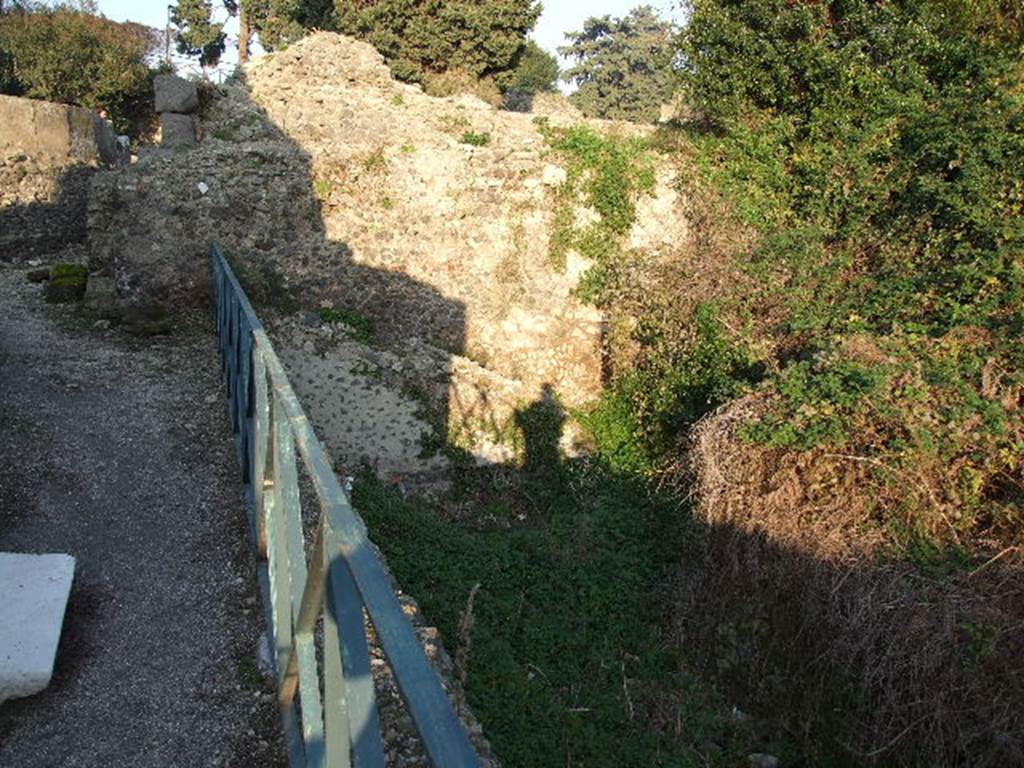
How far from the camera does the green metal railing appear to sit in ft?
4.12

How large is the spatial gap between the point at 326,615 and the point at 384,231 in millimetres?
7942

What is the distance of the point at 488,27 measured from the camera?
18.8 m

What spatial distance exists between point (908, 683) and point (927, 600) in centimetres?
48

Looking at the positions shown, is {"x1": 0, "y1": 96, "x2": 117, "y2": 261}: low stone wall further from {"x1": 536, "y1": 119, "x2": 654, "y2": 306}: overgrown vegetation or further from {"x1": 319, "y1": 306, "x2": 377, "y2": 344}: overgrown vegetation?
{"x1": 536, "y1": 119, "x2": 654, "y2": 306}: overgrown vegetation

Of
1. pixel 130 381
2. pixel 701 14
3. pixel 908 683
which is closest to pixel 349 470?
pixel 130 381

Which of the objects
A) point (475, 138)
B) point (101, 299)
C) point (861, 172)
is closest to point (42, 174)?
point (101, 299)

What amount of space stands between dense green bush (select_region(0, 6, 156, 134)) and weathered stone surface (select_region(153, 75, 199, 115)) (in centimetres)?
963

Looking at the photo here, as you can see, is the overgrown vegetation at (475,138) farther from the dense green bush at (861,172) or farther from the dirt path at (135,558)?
the dirt path at (135,558)

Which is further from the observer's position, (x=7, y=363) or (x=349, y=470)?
(x=349, y=470)

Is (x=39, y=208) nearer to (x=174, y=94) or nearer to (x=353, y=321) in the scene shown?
(x=174, y=94)

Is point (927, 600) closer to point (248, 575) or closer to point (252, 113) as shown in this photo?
point (248, 575)

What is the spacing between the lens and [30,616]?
9.23 feet

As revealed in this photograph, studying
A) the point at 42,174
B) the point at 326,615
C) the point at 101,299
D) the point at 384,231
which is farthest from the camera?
the point at 42,174

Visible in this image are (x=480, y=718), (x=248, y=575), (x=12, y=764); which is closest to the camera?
(x=12, y=764)
